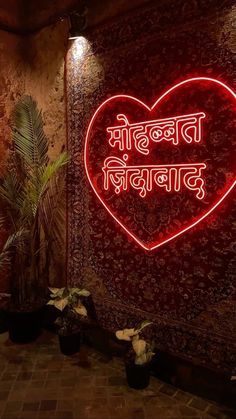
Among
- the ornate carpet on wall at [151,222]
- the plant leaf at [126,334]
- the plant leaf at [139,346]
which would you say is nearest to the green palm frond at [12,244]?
the ornate carpet on wall at [151,222]

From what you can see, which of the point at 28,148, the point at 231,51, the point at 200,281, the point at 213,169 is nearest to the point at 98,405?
the point at 200,281

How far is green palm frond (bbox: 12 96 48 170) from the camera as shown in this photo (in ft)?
14.8

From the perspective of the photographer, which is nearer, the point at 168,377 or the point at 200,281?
the point at 200,281

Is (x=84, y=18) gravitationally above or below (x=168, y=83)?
above

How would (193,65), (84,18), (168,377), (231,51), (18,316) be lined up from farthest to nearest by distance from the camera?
(18,316), (84,18), (168,377), (193,65), (231,51)

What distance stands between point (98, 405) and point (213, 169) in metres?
2.25

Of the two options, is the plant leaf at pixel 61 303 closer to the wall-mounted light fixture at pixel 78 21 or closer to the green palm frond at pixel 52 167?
the green palm frond at pixel 52 167

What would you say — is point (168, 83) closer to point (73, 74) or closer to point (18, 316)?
point (73, 74)

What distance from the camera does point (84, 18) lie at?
160 inches

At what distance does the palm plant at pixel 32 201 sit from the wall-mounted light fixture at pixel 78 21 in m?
0.93

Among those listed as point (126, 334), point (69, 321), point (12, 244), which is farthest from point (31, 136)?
point (126, 334)

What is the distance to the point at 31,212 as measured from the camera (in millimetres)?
4391

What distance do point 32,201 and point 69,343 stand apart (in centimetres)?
161

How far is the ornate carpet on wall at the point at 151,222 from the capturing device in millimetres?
3205
